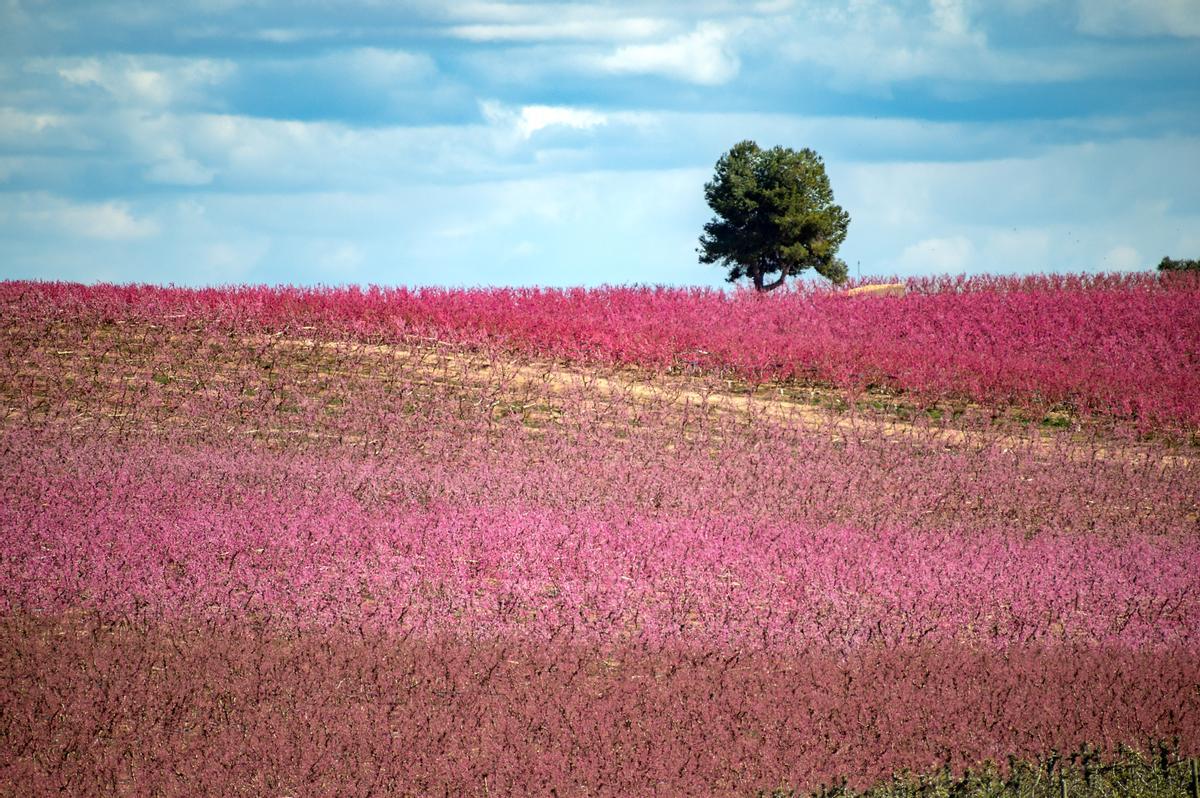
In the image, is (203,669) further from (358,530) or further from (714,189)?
(714,189)

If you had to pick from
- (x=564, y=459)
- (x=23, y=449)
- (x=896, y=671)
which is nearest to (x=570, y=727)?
(x=896, y=671)

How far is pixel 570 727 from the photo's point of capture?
195 inches

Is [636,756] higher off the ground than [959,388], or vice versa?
[959,388]

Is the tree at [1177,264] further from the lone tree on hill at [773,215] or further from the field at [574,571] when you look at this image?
the field at [574,571]

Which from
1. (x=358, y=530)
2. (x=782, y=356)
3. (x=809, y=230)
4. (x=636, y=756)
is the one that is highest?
(x=809, y=230)

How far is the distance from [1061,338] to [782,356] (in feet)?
22.7

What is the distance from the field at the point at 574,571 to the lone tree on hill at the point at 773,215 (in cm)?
2358

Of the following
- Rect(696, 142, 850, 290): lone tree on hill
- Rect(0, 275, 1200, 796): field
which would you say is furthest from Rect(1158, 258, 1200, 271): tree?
Rect(0, 275, 1200, 796): field

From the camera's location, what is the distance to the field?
486 centimetres

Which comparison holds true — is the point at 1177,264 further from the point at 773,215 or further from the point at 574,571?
the point at 574,571

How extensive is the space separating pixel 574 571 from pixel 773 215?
3253cm

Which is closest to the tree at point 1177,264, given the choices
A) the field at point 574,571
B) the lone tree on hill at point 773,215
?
the lone tree on hill at point 773,215

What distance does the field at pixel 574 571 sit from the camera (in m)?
4.86

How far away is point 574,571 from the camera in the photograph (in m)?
7.12
